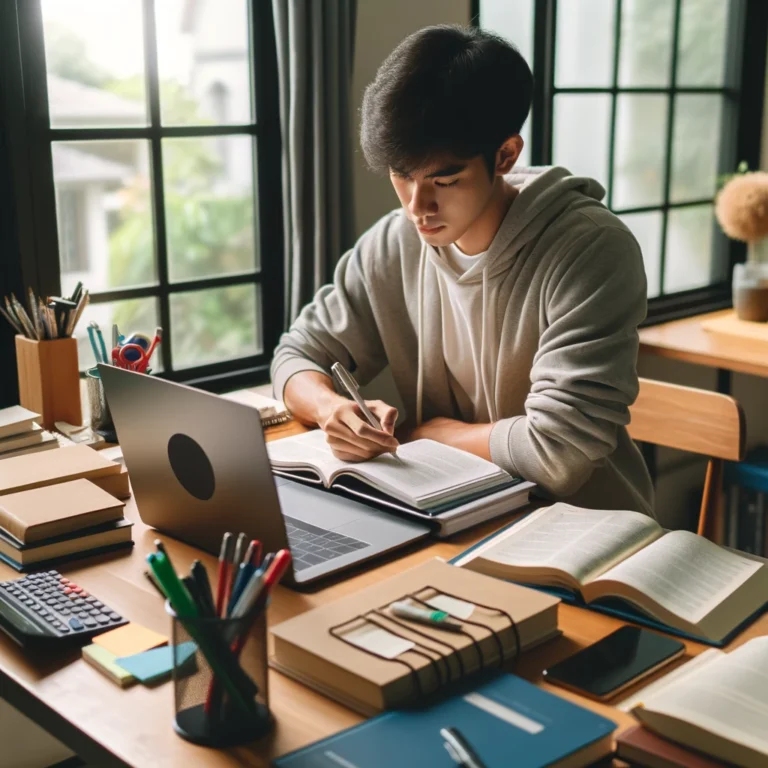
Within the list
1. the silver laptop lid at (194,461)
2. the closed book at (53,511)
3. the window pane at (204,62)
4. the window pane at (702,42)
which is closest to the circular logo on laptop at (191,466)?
the silver laptop lid at (194,461)

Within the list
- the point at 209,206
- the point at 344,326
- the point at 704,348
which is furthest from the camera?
→ the point at 704,348

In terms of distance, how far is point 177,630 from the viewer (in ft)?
2.70

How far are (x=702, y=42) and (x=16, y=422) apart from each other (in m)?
2.71

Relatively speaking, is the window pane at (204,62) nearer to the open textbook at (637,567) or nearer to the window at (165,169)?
the window at (165,169)

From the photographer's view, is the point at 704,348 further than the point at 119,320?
Yes

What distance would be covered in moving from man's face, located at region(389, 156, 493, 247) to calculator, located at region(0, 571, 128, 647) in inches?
29.5

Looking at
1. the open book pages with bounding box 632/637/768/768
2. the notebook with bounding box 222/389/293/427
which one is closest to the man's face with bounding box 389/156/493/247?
the notebook with bounding box 222/389/293/427

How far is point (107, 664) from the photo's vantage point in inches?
36.9

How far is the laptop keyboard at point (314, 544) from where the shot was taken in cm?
115

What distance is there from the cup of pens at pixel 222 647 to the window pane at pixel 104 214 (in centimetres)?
130

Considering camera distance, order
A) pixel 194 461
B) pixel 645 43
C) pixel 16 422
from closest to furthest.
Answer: pixel 194 461 < pixel 16 422 < pixel 645 43

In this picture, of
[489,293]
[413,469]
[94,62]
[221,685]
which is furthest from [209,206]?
[221,685]

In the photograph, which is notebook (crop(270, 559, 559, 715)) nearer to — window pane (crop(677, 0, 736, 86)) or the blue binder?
the blue binder

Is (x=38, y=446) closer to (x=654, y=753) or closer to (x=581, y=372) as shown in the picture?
(x=581, y=372)
